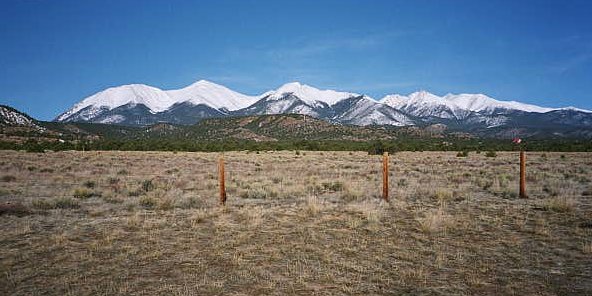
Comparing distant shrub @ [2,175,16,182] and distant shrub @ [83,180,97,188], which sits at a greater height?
distant shrub @ [2,175,16,182]

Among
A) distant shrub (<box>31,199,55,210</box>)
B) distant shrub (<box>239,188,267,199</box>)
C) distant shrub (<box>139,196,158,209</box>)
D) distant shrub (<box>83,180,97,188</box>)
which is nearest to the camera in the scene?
distant shrub (<box>31,199,55,210</box>)

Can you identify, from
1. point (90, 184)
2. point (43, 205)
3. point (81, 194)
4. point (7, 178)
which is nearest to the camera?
point (43, 205)

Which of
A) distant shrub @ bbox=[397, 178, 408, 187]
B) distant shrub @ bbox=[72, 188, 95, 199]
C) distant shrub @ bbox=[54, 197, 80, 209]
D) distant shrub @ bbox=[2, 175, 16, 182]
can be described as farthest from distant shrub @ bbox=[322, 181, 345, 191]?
distant shrub @ bbox=[2, 175, 16, 182]

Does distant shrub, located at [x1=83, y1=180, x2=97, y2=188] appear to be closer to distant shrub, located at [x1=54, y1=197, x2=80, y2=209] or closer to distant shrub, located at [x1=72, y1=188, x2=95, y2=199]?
distant shrub, located at [x1=72, y1=188, x2=95, y2=199]

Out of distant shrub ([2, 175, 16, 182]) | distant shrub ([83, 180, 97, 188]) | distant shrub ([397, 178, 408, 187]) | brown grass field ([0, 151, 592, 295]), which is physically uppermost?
distant shrub ([2, 175, 16, 182])

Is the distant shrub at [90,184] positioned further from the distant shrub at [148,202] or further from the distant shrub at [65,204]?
the distant shrub at [148,202]

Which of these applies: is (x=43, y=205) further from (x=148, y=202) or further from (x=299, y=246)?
(x=299, y=246)

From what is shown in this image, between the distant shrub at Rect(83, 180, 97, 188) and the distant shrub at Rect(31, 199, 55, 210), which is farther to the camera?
the distant shrub at Rect(83, 180, 97, 188)

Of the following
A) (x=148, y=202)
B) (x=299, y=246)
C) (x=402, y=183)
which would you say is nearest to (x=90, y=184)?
(x=148, y=202)

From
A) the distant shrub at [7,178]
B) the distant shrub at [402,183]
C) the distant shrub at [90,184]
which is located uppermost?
the distant shrub at [7,178]

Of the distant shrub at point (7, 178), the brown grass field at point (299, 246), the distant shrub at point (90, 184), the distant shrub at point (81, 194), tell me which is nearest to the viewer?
the brown grass field at point (299, 246)

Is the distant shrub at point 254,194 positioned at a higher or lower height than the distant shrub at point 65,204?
lower

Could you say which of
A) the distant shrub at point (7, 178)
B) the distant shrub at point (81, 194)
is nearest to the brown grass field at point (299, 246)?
the distant shrub at point (81, 194)

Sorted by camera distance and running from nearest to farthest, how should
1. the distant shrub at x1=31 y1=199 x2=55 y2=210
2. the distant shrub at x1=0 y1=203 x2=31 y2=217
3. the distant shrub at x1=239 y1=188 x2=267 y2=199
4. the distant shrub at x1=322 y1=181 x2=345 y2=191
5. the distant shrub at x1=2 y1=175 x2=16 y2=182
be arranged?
1. the distant shrub at x1=0 y1=203 x2=31 y2=217
2. the distant shrub at x1=31 y1=199 x2=55 y2=210
3. the distant shrub at x1=239 y1=188 x2=267 y2=199
4. the distant shrub at x1=322 y1=181 x2=345 y2=191
5. the distant shrub at x1=2 y1=175 x2=16 y2=182
